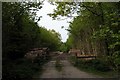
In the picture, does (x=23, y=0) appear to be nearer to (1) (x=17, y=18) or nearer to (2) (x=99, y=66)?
(1) (x=17, y=18)

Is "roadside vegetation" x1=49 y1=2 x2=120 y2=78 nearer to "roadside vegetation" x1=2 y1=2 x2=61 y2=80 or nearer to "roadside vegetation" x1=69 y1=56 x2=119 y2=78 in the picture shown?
"roadside vegetation" x1=69 y1=56 x2=119 y2=78

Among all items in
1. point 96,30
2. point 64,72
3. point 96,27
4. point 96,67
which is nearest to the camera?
point 96,30

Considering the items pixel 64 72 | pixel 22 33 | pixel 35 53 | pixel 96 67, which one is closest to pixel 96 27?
pixel 96 67

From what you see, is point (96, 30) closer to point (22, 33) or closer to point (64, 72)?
point (22, 33)

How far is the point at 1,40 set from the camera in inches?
230

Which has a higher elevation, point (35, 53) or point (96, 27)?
point (96, 27)

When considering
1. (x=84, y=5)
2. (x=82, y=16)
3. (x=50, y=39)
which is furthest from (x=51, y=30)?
(x=84, y=5)

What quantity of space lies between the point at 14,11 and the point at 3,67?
1.28 m

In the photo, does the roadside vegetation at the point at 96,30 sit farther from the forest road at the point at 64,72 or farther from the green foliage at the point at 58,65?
the green foliage at the point at 58,65

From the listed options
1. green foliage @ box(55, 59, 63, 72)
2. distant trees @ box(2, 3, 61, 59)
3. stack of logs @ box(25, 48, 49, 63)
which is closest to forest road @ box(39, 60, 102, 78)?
green foliage @ box(55, 59, 63, 72)

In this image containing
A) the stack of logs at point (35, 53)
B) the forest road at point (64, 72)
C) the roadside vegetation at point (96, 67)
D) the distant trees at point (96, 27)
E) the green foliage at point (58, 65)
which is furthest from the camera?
the green foliage at point (58, 65)

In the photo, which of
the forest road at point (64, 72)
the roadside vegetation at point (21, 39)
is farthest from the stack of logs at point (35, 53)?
the forest road at point (64, 72)

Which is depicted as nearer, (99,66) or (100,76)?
(100,76)

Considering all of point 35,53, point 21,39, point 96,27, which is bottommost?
point 35,53
